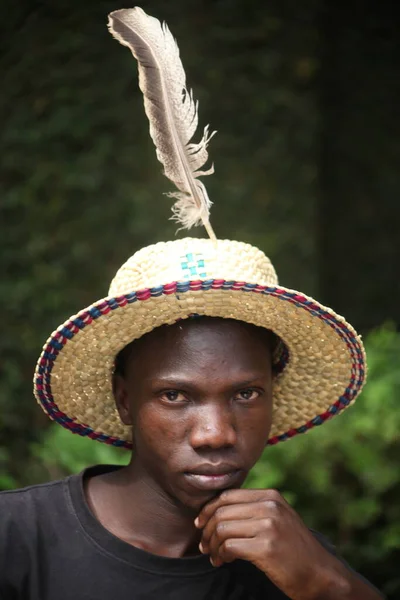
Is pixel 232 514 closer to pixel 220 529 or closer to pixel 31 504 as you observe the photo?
pixel 220 529

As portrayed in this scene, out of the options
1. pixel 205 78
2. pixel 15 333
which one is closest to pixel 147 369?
pixel 15 333

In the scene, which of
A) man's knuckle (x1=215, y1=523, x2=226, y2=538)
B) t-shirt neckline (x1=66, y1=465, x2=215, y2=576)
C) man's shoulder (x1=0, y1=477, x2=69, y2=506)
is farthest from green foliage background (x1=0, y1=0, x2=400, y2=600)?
man's knuckle (x1=215, y1=523, x2=226, y2=538)

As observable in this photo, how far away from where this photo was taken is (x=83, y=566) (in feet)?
8.72

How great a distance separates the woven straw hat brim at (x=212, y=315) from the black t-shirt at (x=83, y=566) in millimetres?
319

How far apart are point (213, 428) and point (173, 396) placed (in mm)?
160

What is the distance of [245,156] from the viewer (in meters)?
6.07

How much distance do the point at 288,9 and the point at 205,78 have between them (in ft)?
2.74

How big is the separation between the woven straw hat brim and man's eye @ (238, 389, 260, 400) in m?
0.19

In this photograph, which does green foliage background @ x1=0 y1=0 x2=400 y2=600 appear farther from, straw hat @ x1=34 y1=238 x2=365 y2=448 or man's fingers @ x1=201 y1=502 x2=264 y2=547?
man's fingers @ x1=201 y1=502 x2=264 y2=547

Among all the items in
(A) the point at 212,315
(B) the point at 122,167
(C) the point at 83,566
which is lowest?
(C) the point at 83,566

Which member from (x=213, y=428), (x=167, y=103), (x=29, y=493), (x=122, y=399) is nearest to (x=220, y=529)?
(x=213, y=428)

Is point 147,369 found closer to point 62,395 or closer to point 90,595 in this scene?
point 62,395

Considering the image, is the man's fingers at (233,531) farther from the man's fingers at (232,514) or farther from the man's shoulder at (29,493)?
the man's shoulder at (29,493)

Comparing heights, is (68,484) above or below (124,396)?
below
